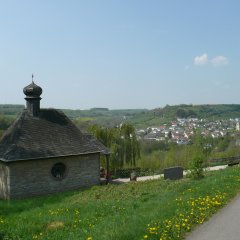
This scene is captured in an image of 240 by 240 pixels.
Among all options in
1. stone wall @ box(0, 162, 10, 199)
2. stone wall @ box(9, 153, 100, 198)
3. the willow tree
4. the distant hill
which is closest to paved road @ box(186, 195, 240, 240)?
stone wall @ box(9, 153, 100, 198)

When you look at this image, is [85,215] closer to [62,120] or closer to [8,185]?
[8,185]

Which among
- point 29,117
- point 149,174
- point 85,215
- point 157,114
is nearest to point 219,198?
point 85,215

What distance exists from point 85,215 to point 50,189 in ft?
38.2

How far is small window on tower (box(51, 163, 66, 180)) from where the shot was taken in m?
23.5

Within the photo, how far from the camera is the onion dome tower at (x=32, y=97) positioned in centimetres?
2509

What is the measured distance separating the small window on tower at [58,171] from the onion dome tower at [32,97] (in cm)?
389

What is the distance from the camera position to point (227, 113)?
192 meters

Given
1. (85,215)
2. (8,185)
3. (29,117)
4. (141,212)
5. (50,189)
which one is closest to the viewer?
(141,212)

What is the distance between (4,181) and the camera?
22188 millimetres

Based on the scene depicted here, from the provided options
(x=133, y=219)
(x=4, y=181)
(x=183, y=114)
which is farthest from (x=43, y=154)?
(x=183, y=114)

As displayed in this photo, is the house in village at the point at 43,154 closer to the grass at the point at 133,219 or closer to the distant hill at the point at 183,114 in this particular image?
the grass at the point at 133,219

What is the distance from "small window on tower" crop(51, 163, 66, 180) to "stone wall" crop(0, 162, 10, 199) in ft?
9.13

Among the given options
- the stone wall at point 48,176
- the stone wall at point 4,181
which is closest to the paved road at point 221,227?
the stone wall at point 48,176

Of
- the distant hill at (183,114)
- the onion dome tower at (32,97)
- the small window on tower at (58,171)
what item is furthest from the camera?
the distant hill at (183,114)
